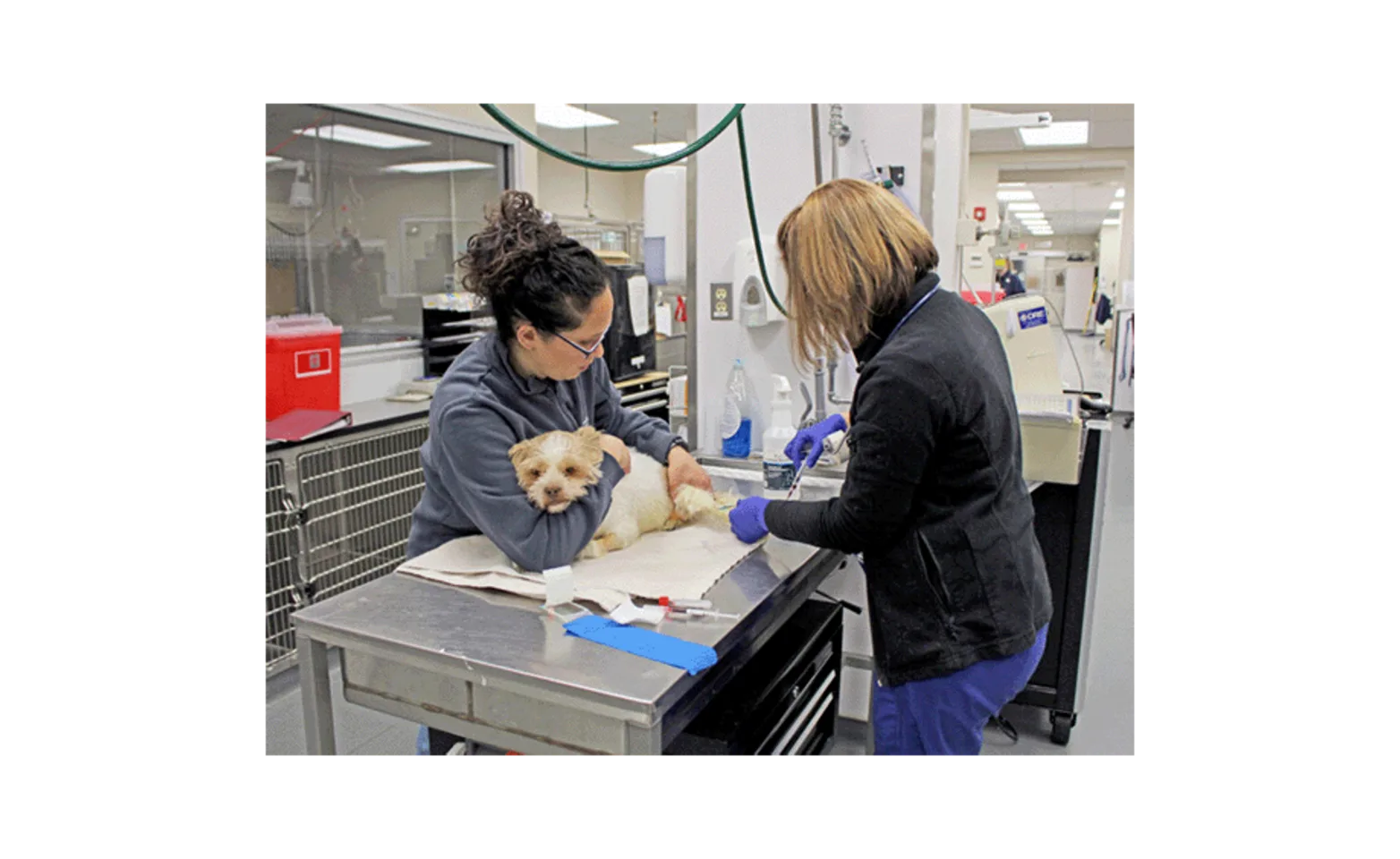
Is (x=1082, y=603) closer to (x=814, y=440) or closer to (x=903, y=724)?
(x=814, y=440)

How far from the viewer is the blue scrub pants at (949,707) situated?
139 centimetres

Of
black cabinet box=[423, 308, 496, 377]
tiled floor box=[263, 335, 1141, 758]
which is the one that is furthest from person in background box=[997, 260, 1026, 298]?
black cabinet box=[423, 308, 496, 377]

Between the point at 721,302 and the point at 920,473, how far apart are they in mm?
1575

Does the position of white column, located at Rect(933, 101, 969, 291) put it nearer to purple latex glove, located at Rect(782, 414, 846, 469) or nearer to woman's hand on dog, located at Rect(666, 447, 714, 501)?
purple latex glove, located at Rect(782, 414, 846, 469)

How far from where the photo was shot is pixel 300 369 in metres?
3.11

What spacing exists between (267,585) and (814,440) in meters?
1.97

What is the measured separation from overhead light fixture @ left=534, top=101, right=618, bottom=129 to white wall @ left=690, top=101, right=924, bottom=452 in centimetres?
486

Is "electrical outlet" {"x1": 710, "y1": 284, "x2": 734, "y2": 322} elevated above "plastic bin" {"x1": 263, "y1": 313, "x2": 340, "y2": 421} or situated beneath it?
elevated above

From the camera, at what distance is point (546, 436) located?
1.54 metres

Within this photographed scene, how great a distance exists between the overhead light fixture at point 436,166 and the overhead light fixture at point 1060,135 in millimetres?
5740

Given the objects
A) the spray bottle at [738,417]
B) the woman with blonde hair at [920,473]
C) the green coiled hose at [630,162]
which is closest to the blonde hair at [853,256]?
the woman with blonde hair at [920,473]

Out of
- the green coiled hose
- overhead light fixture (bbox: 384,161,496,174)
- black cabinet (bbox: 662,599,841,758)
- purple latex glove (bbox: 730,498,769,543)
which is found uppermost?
overhead light fixture (bbox: 384,161,496,174)

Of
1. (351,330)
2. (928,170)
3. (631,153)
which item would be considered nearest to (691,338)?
(928,170)

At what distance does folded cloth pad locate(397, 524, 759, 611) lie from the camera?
1.49m
